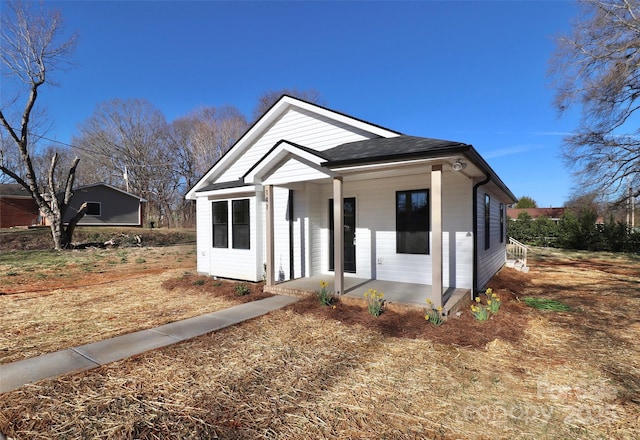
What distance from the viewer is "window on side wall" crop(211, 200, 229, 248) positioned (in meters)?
9.24

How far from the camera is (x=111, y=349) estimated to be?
4.07 meters

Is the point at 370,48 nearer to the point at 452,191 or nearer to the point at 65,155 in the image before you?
the point at 452,191

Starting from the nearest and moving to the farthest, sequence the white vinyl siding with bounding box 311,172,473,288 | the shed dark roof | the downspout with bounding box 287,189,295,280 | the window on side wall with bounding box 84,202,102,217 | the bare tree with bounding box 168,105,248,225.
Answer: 1. the white vinyl siding with bounding box 311,172,473,288
2. the downspout with bounding box 287,189,295,280
3. the window on side wall with bounding box 84,202,102,217
4. the shed dark roof
5. the bare tree with bounding box 168,105,248,225

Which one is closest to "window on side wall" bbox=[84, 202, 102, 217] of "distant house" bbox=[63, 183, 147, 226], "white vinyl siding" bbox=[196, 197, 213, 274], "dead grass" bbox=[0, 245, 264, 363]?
"distant house" bbox=[63, 183, 147, 226]

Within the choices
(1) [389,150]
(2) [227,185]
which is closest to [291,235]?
(2) [227,185]

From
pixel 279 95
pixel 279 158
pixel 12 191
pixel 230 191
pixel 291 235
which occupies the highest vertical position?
pixel 279 95

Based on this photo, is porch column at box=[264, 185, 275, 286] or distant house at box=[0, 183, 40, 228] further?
distant house at box=[0, 183, 40, 228]

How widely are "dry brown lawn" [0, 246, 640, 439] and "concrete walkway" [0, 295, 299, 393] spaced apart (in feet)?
0.73

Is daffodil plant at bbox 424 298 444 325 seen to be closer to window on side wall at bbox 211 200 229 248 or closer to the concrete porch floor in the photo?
the concrete porch floor

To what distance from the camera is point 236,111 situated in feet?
104

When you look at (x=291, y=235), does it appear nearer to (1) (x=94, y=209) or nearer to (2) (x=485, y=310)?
(2) (x=485, y=310)

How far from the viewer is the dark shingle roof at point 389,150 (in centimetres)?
495

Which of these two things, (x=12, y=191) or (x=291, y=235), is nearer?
(x=291, y=235)

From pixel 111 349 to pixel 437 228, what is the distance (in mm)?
5081
